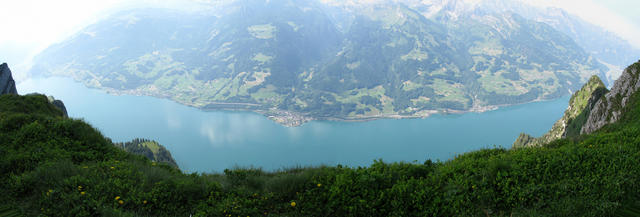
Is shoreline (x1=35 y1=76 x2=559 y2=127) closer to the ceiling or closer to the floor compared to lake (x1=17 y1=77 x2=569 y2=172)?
closer to the ceiling

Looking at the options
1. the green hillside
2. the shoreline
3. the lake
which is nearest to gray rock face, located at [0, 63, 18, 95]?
the green hillside

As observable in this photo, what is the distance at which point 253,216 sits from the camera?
6.09m

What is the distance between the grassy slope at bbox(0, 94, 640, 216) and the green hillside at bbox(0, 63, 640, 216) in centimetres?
2

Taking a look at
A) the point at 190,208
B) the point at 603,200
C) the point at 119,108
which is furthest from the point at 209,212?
the point at 119,108

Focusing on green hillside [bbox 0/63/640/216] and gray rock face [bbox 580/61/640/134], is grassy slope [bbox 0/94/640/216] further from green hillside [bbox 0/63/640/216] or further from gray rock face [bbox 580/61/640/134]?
gray rock face [bbox 580/61/640/134]

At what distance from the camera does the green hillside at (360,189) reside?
18.8ft

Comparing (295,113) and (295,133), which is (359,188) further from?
(295,113)

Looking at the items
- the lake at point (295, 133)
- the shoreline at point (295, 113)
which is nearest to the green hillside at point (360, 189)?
the lake at point (295, 133)

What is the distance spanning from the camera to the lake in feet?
335

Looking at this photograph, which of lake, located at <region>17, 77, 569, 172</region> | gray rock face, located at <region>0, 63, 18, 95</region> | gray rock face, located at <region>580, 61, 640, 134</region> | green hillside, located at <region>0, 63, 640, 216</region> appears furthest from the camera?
lake, located at <region>17, 77, 569, 172</region>

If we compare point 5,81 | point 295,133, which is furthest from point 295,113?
point 5,81

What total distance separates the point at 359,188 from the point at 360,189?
3 centimetres

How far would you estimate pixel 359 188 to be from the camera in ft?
21.2

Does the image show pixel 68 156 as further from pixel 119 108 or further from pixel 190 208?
pixel 119 108
